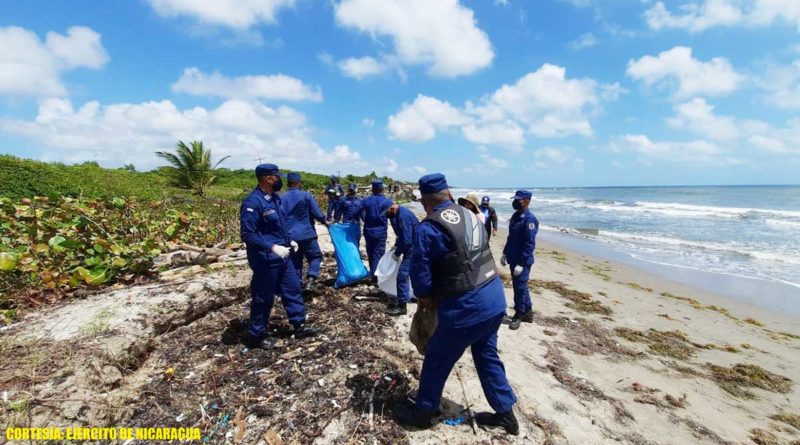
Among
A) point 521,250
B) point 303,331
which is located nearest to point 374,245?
point 303,331

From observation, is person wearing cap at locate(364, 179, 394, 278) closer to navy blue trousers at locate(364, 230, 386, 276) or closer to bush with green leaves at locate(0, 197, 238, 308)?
navy blue trousers at locate(364, 230, 386, 276)

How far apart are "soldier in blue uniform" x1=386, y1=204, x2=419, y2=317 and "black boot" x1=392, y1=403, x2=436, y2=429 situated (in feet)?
6.48

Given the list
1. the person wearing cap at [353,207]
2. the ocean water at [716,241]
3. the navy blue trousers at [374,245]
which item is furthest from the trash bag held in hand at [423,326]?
the ocean water at [716,241]

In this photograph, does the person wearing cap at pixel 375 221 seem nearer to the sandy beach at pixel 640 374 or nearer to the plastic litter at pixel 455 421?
the sandy beach at pixel 640 374

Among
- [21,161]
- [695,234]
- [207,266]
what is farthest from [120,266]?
[695,234]

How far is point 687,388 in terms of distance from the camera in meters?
4.05

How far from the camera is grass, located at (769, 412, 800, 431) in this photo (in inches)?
139

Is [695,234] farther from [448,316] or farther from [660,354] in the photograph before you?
[448,316]

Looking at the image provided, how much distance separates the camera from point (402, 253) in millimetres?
5172

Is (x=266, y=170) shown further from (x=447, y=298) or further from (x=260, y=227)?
(x=447, y=298)

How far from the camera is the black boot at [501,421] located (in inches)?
113

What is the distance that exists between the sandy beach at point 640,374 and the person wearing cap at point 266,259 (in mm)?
1449

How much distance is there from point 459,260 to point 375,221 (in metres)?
3.81

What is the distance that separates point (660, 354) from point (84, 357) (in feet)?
22.2
